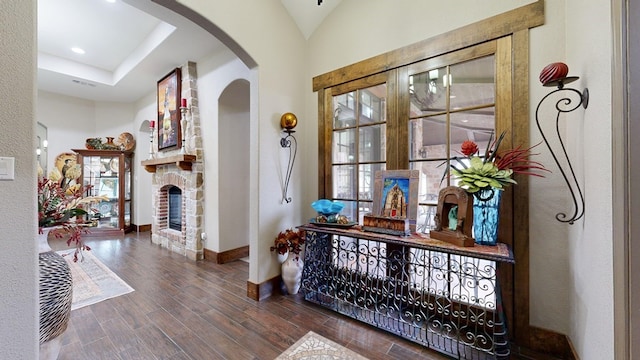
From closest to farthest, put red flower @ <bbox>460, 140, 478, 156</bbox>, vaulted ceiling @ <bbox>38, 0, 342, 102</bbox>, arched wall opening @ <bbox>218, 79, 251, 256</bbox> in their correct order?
red flower @ <bbox>460, 140, 478, 156</bbox> < vaulted ceiling @ <bbox>38, 0, 342, 102</bbox> < arched wall opening @ <bbox>218, 79, 251, 256</bbox>

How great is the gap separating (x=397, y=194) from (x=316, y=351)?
1340 millimetres

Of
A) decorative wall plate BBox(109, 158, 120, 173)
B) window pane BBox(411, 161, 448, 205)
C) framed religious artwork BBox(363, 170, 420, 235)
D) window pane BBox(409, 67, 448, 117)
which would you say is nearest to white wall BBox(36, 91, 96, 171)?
decorative wall plate BBox(109, 158, 120, 173)

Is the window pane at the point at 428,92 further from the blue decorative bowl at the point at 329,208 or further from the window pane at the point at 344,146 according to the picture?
the blue decorative bowl at the point at 329,208

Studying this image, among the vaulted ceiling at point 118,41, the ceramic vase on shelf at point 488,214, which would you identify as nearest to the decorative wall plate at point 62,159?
the vaulted ceiling at point 118,41

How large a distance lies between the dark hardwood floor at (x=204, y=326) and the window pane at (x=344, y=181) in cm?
115

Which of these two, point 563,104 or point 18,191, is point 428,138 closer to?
point 563,104

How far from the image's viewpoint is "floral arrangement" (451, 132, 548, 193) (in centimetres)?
159

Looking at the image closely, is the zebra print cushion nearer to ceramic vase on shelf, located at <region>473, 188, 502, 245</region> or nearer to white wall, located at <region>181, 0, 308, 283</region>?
white wall, located at <region>181, 0, 308, 283</region>

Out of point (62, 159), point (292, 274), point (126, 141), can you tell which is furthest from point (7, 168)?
point (62, 159)

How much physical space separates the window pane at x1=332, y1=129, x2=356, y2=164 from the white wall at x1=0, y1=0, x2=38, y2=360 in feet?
7.24

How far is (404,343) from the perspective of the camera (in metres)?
1.82

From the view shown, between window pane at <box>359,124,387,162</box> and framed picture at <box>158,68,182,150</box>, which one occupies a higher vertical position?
framed picture at <box>158,68,182,150</box>

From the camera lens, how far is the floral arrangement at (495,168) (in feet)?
5.21

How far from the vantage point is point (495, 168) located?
1606 mm
